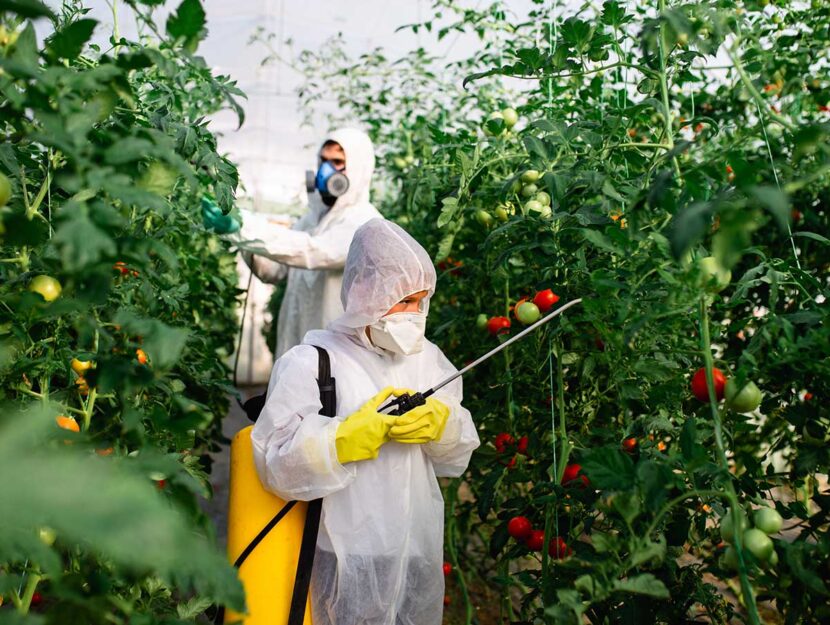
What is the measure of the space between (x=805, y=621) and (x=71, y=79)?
1251 mm

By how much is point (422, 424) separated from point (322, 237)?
5.42 feet

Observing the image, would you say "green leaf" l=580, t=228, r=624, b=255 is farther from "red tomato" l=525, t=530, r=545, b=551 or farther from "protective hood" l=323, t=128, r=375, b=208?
"protective hood" l=323, t=128, r=375, b=208

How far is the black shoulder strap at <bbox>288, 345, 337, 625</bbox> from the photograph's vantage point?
1583 millimetres

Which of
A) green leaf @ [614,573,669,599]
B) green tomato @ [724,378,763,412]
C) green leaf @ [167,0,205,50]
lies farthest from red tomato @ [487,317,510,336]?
green leaf @ [167,0,205,50]

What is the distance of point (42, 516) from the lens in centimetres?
A: 50

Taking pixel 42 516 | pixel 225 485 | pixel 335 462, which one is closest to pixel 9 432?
pixel 42 516

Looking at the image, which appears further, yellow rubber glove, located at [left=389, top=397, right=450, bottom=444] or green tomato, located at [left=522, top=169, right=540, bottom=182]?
green tomato, located at [left=522, top=169, right=540, bottom=182]

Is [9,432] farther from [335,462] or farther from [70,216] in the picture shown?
[335,462]

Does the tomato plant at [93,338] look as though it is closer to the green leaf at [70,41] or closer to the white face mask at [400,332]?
the green leaf at [70,41]

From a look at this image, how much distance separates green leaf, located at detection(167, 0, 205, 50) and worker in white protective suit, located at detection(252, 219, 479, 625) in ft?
3.04

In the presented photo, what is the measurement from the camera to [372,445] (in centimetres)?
161

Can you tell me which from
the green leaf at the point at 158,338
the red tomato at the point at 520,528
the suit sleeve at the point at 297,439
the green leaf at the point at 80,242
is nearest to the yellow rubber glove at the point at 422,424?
the suit sleeve at the point at 297,439

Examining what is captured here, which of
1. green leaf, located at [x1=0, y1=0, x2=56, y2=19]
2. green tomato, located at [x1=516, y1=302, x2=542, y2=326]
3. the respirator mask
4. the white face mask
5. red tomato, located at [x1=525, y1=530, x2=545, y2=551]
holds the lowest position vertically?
red tomato, located at [x1=525, y1=530, x2=545, y2=551]

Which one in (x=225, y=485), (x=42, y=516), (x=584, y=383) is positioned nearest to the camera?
(x=42, y=516)
